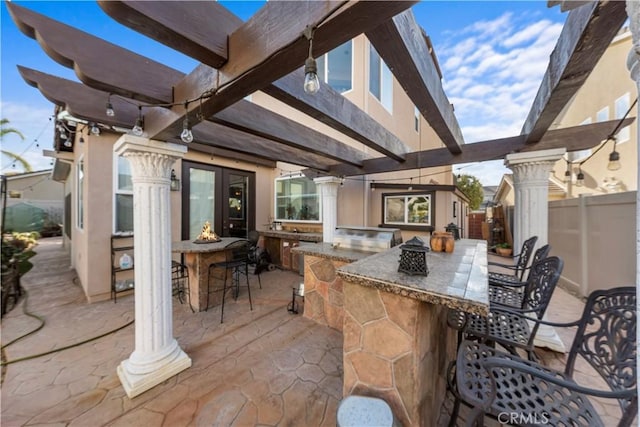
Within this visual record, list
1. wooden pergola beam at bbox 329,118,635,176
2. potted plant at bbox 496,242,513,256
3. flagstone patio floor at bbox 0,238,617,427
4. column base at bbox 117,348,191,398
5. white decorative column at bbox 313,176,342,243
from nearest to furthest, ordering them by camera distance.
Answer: flagstone patio floor at bbox 0,238,617,427, column base at bbox 117,348,191,398, wooden pergola beam at bbox 329,118,635,176, white decorative column at bbox 313,176,342,243, potted plant at bbox 496,242,513,256

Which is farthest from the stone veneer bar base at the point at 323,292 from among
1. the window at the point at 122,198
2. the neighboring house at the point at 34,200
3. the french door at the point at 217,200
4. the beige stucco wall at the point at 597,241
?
the neighboring house at the point at 34,200

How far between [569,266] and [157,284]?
25.5 feet

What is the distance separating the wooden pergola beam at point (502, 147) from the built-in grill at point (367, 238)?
4.66 feet

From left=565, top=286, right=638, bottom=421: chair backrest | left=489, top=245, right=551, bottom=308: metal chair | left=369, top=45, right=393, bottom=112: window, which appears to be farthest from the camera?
left=369, top=45, right=393, bottom=112: window

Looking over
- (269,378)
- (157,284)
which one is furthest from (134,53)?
(269,378)

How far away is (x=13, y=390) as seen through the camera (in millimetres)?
2205

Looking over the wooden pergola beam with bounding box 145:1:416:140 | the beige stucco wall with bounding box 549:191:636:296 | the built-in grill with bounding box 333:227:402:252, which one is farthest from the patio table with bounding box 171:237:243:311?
the beige stucco wall with bounding box 549:191:636:296

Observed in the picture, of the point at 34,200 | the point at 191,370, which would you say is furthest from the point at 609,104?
the point at 34,200

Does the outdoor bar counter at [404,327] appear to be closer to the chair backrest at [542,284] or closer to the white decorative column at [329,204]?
the chair backrest at [542,284]

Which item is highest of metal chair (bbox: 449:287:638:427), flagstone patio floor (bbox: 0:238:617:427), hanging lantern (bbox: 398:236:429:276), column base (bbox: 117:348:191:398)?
hanging lantern (bbox: 398:236:429:276)

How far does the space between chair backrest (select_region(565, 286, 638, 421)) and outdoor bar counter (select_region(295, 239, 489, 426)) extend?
0.62 meters

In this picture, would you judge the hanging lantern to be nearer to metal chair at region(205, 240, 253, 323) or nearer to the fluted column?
the fluted column

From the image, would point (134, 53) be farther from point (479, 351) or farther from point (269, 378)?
point (479, 351)

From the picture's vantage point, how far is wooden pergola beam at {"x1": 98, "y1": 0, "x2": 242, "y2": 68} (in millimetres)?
1024
